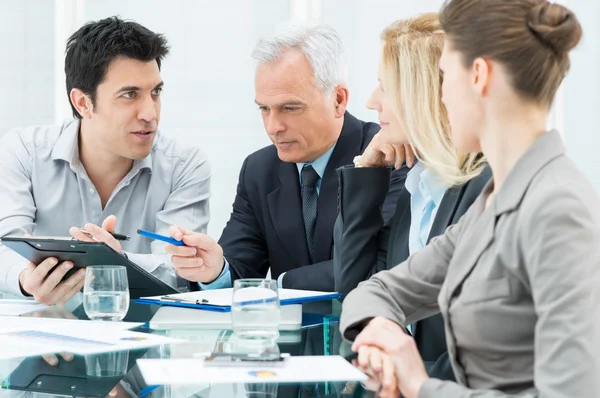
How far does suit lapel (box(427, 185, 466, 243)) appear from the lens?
1878 millimetres

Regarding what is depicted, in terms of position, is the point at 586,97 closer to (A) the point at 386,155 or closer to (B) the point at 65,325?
(A) the point at 386,155

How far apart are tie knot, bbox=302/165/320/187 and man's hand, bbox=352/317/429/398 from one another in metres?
1.57

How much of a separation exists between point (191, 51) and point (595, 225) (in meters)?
4.11

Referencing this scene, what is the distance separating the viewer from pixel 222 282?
264cm

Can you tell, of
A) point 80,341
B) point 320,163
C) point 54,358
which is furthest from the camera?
point 320,163

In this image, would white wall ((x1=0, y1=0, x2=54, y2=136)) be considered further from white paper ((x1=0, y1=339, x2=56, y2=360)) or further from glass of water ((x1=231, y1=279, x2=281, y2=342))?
glass of water ((x1=231, y1=279, x2=281, y2=342))

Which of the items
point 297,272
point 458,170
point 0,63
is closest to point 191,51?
point 0,63

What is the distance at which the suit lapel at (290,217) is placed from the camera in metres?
2.91

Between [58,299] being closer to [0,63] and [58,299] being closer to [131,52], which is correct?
[131,52]

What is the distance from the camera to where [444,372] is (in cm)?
140

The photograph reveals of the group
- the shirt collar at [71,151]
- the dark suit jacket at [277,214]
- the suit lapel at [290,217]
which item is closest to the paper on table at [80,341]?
the dark suit jacket at [277,214]

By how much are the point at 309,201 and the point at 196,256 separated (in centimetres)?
62

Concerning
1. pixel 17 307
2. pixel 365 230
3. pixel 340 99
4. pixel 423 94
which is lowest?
pixel 17 307

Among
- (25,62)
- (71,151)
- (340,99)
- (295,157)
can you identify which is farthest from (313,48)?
(25,62)
